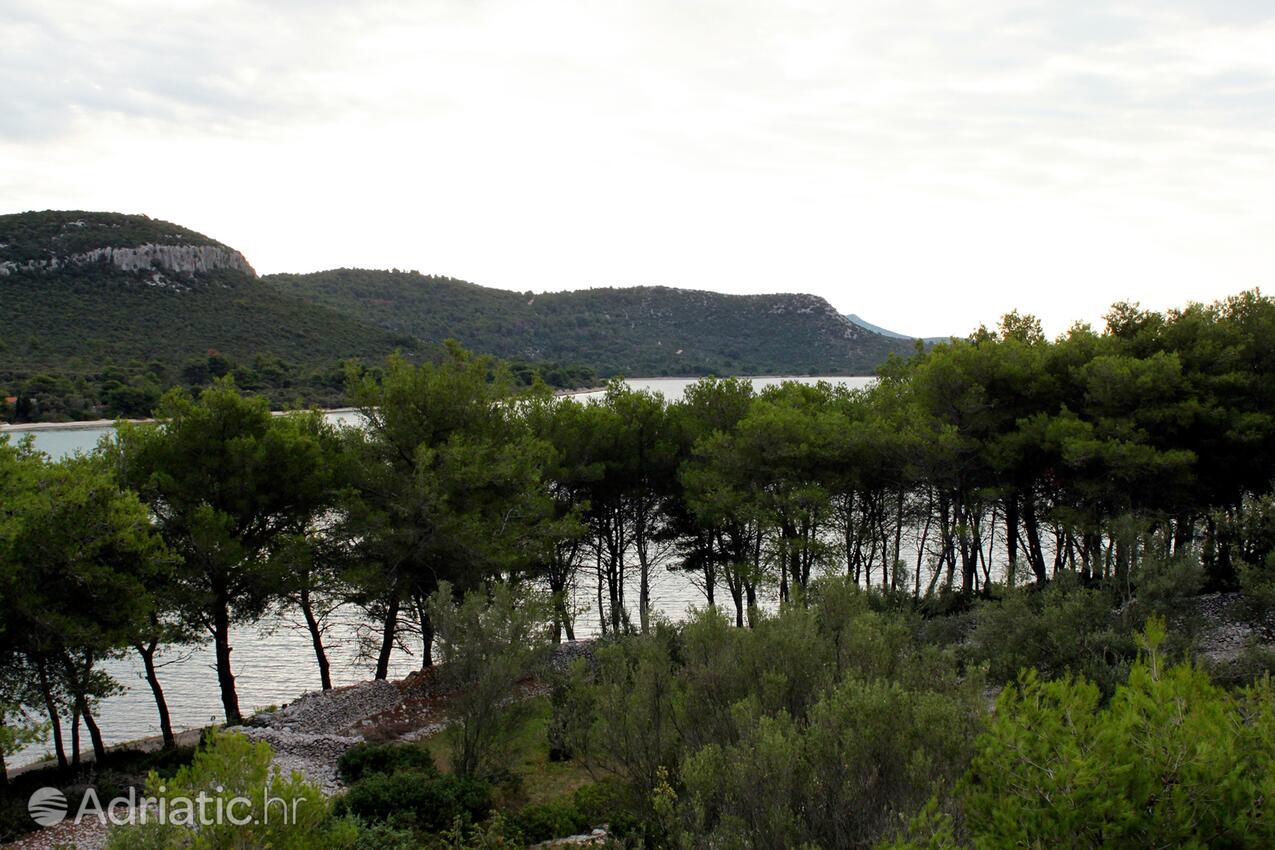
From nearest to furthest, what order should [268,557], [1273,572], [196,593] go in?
[1273,572]
[196,593]
[268,557]

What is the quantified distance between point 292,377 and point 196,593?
41710mm

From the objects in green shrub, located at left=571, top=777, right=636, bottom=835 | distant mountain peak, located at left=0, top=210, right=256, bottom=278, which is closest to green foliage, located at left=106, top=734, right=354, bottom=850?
green shrub, located at left=571, top=777, right=636, bottom=835

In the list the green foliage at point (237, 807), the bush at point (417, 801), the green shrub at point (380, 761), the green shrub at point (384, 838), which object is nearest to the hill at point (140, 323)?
the green shrub at point (380, 761)

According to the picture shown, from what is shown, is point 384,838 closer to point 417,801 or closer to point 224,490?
point 417,801

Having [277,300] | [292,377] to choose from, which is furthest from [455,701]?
[277,300]

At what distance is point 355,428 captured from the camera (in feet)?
73.4

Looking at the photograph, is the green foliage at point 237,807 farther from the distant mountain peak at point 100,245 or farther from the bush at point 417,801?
the distant mountain peak at point 100,245

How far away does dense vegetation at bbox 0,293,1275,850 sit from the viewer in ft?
21.5

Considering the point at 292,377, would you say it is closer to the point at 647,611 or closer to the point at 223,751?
the point at 647,611

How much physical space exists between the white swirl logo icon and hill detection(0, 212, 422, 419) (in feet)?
120

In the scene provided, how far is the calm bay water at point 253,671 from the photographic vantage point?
79.1 feet

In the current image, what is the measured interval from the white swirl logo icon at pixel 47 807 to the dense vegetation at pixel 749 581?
1121mm

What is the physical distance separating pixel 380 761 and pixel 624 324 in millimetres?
113432

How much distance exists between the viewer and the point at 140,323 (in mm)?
65062
